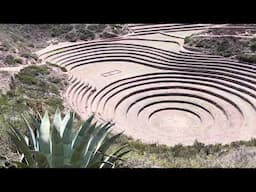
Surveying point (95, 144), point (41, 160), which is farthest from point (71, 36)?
point (41, 160)

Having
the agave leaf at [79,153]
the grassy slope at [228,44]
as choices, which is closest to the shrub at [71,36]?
the grassy slope at [228,44]

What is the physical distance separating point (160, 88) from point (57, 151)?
60.7ft

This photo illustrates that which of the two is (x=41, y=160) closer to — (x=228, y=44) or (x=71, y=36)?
(x=228, y=44)

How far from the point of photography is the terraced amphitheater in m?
20.9

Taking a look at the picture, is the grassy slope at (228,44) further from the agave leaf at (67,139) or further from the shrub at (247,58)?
A: the agave leaf at (67,139)

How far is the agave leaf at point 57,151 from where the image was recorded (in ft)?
20.9

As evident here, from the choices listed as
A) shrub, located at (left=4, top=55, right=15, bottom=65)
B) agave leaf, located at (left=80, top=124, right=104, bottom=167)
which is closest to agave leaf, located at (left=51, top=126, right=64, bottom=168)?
agave leaf, located at (left=80, top=124, right=104, bottom=167)

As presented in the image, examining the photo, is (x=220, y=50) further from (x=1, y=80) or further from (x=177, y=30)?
(x=1, y=80)

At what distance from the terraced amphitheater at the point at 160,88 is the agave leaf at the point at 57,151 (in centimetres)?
1294

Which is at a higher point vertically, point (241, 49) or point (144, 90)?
point (241, 49)
